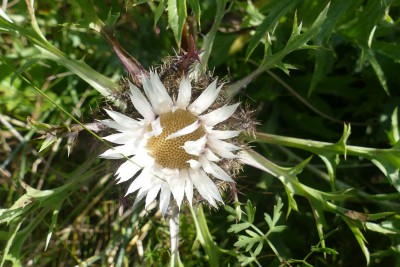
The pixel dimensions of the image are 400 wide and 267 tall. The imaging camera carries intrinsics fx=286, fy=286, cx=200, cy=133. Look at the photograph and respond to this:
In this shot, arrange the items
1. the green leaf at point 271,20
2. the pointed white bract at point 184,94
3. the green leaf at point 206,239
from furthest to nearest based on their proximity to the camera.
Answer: the green leaf at point 206,239, the green leaf at point 271,20, the pointed white bract at point 184,94

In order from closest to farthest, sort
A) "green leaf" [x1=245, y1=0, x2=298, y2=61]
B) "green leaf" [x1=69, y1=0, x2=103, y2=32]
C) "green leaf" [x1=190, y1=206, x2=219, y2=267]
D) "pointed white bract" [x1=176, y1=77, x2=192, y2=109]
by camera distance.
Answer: "pointed white bract" [x1=176, y1=77, x2=192, y2=109]
"green leaf" [x1=69, y1=0, x2=103, y2=32]
"green leaf" [x1=245, y1=0, x2=298, y2=61]
"green leaf" [x1=190, y1=206, x2=219, y2=267]

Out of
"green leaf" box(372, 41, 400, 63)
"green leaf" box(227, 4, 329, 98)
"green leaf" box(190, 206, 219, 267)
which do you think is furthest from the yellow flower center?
"green leaf" box(372, 41, 400, 63)

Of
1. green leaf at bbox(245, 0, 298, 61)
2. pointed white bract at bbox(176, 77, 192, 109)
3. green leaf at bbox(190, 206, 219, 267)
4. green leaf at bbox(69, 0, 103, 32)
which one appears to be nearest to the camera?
pointed white bract at bbox(176, 77, 192, 109)

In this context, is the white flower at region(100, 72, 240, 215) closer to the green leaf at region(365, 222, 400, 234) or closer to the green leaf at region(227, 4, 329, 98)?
the green leaf at region(227, 4, 329, 98)

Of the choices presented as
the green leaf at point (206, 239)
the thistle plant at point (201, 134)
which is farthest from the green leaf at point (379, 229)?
the green leaf at point (206, 239)

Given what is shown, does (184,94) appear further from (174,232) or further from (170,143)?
(174,232)

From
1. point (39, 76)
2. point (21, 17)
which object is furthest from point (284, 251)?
point (21, 17)

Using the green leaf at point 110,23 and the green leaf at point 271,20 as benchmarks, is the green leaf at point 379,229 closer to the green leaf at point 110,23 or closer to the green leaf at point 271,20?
the green leaf at point 271,20

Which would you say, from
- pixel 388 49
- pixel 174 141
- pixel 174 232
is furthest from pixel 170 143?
pixel 388 49
